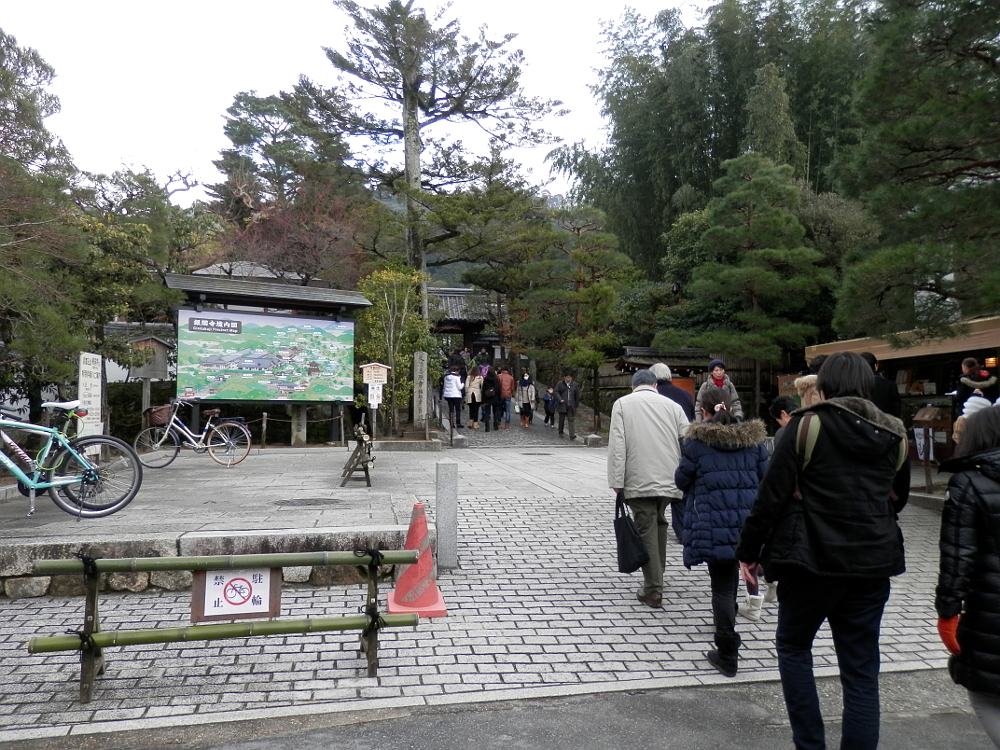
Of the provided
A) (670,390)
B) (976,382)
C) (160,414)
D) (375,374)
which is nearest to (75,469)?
(670,390)

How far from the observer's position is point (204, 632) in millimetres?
3549

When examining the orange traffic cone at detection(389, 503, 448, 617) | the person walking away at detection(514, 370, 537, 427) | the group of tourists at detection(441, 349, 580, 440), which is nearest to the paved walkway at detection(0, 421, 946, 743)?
the orange traffic cone at detection(389, 503, 448, 617)

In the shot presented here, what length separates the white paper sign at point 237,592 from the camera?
3756 mm

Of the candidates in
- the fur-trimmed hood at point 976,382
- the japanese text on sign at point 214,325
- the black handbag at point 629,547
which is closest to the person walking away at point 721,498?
the black handbag at point 629,547

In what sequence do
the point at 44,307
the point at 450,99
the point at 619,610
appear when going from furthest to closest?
1. the point at 450,99
2. the point at 44,307
3. the point at 619,610

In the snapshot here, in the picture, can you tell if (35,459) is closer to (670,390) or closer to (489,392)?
(670,390)

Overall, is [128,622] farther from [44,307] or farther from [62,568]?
[44,307]

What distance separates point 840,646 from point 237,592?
2748 mm

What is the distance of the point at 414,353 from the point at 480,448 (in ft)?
9.44

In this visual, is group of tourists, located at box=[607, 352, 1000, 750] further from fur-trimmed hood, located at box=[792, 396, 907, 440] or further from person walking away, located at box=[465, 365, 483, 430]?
person walking away, located at box=[465, 365, 483, 430]

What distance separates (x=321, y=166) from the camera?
23.0 meters

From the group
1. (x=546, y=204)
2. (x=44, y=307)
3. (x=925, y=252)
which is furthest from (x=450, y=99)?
(x=925, y=252)

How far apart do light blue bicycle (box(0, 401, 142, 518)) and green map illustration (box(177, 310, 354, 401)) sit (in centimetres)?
905

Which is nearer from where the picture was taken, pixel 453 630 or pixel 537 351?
pixel 453 630
